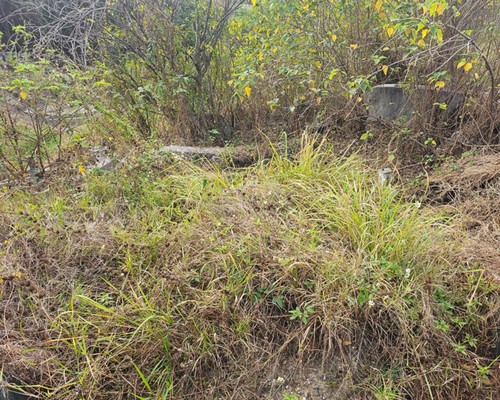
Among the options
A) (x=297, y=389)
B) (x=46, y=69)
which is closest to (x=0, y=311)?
(x=297, y=389)

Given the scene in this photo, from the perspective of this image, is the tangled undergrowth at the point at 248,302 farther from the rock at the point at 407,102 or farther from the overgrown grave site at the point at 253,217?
the rock at the point at 407,102

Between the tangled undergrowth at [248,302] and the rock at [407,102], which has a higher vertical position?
the rock at [407,102]

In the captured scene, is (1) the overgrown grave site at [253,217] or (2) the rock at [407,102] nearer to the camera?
(1) the overgrown grave site at [253,217]

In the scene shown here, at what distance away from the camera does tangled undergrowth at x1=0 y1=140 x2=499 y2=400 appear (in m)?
1.70

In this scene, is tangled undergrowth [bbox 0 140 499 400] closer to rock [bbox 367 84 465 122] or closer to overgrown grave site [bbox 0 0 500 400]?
overgrown grave site [bbox 0 0 500 400]

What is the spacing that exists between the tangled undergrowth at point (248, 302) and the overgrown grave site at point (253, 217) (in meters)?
0.01

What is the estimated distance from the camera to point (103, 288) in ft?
6.99

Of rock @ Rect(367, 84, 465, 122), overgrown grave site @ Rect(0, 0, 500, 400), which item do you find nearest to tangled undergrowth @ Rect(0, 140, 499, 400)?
overgrown grave site @ Rect(0, 0, 500, 400)

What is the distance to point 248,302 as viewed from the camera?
1.91 metres

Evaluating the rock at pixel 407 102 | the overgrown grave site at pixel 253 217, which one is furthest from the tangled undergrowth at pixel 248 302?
the rock at pixel 407 102

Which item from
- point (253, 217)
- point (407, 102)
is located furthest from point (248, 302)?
point (407, 102)

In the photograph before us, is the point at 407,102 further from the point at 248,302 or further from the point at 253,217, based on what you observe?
the point at 248,302

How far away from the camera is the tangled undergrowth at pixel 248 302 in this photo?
1.70 m

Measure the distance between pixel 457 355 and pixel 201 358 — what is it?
1280 mm
